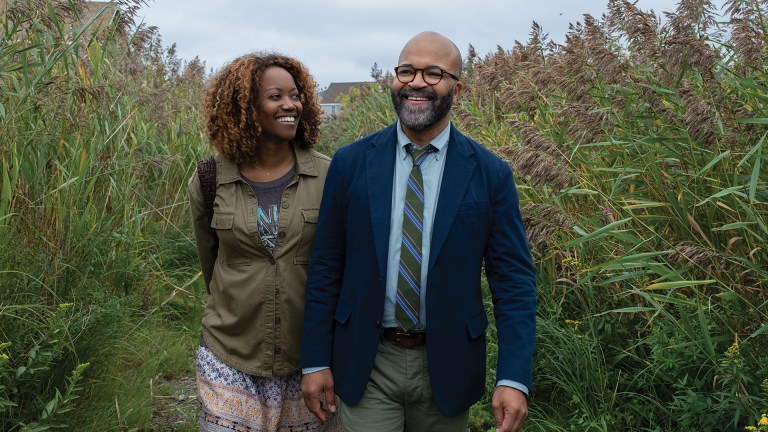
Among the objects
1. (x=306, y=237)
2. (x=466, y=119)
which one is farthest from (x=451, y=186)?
(x=466, y=119)

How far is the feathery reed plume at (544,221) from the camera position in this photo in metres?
4.07

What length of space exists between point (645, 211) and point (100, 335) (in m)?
2.81

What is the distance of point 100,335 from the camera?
4.33 meters

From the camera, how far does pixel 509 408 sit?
2.83 meters

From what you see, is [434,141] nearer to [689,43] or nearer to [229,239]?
[229,239]

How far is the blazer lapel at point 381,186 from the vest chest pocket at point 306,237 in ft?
1.40

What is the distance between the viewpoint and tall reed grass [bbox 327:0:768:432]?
359 cm

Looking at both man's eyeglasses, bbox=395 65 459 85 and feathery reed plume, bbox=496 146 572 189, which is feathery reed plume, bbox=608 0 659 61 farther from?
man's eyeglasses, bbox=395 65 459 85

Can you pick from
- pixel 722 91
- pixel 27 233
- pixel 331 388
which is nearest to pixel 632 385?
pixel 722 91

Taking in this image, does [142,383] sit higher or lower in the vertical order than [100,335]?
lower

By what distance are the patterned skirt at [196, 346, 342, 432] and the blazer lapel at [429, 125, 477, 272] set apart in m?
0.92

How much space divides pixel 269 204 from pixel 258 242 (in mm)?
171

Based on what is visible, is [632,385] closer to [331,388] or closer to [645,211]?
[645,211]

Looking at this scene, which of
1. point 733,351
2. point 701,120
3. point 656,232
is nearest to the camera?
point 733,351
